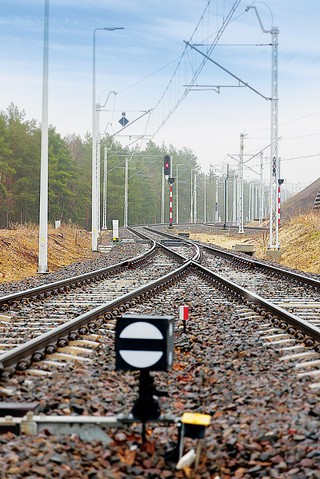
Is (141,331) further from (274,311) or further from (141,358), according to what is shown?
(274,311)

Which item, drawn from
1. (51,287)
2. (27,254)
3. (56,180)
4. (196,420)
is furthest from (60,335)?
(56,180)

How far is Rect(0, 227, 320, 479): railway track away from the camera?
373cm

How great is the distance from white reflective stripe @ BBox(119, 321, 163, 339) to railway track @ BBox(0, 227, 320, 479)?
59 cm

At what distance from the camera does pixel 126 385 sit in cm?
511

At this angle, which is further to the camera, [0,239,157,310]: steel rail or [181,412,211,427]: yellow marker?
[0,239,157,310]: steel rail

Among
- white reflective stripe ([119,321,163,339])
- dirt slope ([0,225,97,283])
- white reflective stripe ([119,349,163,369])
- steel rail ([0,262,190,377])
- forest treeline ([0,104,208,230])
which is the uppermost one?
forest treeline ([0,104,208,230])

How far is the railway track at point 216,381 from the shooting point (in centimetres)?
373

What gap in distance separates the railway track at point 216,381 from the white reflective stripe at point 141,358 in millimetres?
445

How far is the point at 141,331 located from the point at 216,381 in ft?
5.39

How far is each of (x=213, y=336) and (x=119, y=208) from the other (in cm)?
8678

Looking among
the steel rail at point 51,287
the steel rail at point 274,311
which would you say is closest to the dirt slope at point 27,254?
the steel rail at point 51,287

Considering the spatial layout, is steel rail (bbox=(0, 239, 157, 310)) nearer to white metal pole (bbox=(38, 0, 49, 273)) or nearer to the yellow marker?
white metal pole (bbox=(38, 0, 49, 273))

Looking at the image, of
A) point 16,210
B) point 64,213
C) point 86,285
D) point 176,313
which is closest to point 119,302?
point 176,313

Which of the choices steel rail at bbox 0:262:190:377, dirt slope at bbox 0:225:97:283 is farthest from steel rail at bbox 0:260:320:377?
dirt slope at bbox 0:225:97:283
